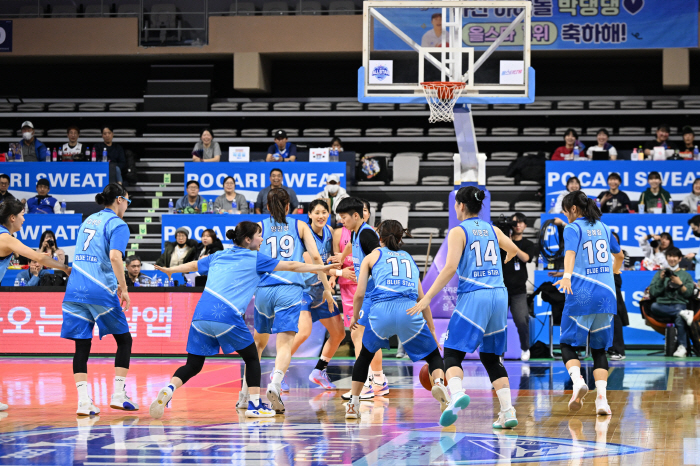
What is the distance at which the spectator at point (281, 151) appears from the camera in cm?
1612

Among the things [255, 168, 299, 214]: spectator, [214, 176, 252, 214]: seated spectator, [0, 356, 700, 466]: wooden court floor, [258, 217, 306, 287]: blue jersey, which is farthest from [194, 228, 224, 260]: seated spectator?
[258, 217, 306, 287]: blue jersey

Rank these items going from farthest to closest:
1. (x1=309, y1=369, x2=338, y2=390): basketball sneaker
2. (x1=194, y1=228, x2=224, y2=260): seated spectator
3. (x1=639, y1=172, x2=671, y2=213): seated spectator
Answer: (x1=639, y1=172, x2=671, y2=213): seated spectator < (x1=194, y1=228, x2=224, y2=260): seated spectator < (x1=309, y1=369, x2=338, y2=390): basketball sneaker

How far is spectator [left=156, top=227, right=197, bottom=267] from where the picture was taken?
13000mm

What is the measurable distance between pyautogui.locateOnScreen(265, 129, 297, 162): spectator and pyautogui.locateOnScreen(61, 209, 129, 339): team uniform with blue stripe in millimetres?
9137

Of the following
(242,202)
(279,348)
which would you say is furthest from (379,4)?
(279,348)

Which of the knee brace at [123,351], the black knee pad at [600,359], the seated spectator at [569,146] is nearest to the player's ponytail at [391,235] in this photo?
the black knee pad at [600,359]

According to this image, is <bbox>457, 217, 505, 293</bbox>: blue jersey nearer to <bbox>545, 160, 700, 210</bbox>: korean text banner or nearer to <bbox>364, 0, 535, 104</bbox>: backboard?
<bbox>364, 0, 535, 104</bbox>: backboard

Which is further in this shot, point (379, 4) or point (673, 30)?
point (673, 30)

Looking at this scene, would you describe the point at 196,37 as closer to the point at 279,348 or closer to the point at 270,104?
the point at 270,104

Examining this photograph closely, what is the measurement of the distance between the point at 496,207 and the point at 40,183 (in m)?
9.36

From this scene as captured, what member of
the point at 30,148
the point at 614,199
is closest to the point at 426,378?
the point at 614,199

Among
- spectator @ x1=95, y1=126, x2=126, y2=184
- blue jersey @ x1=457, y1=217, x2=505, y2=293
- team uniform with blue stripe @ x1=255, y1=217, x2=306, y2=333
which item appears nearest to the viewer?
blue jersey @ x1=457, y1=217, x2=505, y2=293

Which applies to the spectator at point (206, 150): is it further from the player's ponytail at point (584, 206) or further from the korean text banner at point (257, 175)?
the player's ponytail at point (584, 206)

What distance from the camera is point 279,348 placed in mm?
7148
